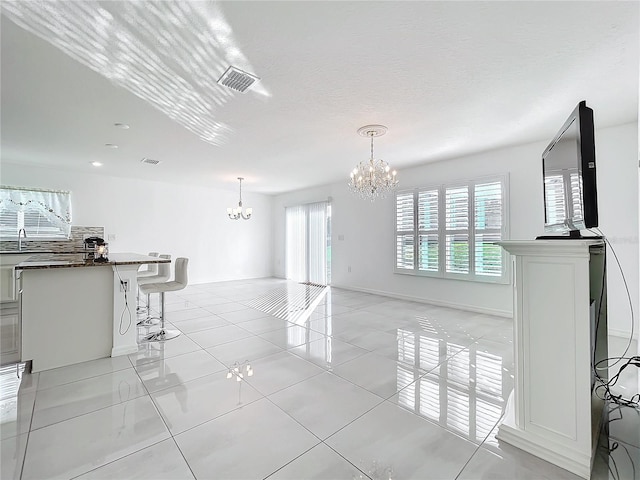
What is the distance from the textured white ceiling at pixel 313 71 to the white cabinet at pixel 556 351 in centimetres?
155

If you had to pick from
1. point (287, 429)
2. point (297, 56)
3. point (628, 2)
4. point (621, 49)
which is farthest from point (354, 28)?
point (287, 429)

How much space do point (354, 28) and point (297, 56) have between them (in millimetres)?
502

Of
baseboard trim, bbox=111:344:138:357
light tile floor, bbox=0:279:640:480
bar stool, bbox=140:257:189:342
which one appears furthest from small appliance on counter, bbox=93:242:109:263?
light tile floor, bbox=0:279:640:480

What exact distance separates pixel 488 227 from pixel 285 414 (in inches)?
163

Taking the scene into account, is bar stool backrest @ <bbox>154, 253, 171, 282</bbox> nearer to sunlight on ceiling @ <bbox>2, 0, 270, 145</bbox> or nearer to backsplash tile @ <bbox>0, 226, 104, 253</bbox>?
sunlight on ceiling @ <bbox>2, 0, 270, 145</bbox>

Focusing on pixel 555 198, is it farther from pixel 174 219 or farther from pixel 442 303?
pixel 174 219

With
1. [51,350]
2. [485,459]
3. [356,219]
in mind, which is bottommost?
[485,459]

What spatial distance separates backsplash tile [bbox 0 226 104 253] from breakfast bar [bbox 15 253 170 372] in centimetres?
353

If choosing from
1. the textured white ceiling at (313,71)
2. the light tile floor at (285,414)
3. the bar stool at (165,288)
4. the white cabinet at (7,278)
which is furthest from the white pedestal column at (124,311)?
the white cabinet at (7,278)

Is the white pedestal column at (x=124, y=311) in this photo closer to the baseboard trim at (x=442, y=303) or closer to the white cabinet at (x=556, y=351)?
the white cabinet at (x=556, y=351)

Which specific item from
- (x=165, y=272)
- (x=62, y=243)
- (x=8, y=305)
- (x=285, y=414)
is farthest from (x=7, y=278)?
(x=285, y=414)

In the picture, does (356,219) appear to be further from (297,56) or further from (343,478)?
(343,478)

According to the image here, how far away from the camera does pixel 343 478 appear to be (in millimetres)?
1385

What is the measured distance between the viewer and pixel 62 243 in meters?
5.66
